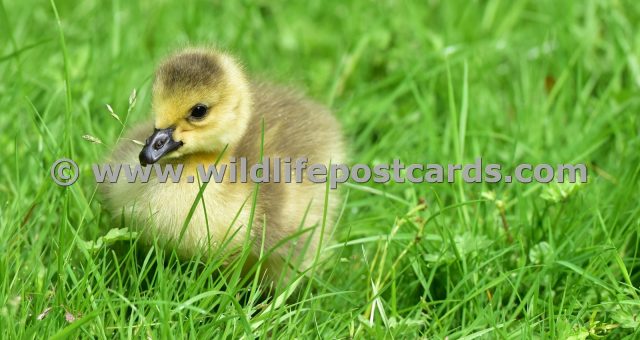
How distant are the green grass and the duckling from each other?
8cm

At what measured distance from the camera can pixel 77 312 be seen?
7.24 ft

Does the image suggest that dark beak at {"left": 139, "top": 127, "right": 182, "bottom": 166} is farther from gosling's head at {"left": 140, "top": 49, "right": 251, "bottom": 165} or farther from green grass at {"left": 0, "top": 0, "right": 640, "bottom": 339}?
green grass at {"left": 0, "top": 0, "right": 640, "bottom": 339}

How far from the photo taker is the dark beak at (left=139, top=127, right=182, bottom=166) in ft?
7.75

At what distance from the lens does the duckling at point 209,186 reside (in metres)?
2.39

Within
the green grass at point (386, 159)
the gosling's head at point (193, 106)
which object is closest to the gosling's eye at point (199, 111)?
the gosling's head at point (193, 106)

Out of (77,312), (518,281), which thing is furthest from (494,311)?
(77,312)

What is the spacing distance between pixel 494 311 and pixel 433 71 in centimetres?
130

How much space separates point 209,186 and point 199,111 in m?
0.19

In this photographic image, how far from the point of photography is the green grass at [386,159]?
7.60 ft

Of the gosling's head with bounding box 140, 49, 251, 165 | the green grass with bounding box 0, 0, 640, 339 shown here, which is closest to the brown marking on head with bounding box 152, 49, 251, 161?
the gosling's head with bounding box 140, 49, 251, 165

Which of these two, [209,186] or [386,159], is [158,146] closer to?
[209,186]

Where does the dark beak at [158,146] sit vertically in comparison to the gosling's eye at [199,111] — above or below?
below

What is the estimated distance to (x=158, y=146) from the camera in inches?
93.7

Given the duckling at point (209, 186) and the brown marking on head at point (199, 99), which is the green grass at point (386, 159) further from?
the brown marking on head at point (199, 99)
